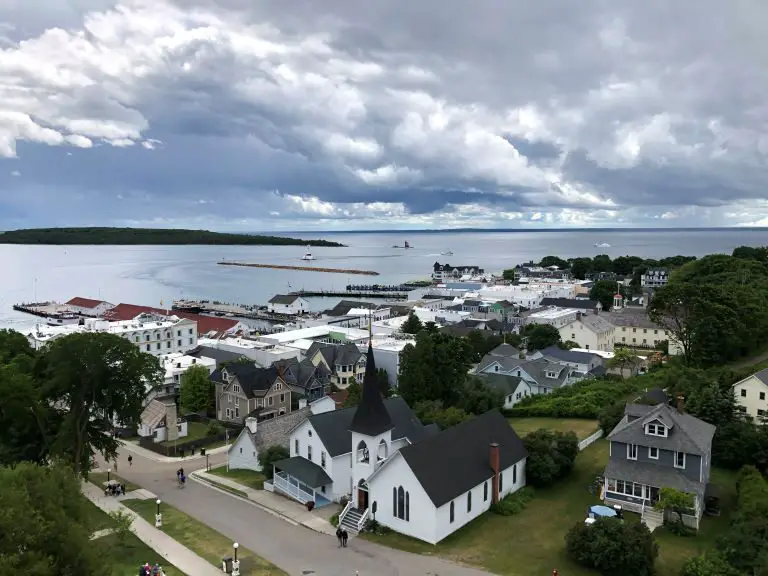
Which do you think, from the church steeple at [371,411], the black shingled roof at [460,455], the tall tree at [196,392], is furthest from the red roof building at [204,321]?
the black shingled roof at [460,455]

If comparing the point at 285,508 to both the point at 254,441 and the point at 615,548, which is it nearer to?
the point at 254,441

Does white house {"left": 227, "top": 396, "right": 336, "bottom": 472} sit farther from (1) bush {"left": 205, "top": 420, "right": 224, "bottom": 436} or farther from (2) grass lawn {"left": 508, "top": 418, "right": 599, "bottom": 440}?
(2) grass lawn {"left": 508, "top": 418, "right": 599, "bottom": 440}

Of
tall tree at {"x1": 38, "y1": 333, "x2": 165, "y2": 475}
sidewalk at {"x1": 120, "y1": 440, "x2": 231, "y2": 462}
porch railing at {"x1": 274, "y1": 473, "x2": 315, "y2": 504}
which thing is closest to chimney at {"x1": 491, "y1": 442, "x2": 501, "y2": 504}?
porch railing at {"x1": 274, "y1": 473, "x2": 315, "y2": 504}

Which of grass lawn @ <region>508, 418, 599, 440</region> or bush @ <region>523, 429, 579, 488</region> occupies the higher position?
bush @ <region>523, 429, 579, 488</region>

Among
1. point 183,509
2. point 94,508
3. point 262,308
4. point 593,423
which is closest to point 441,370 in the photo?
point 593,423

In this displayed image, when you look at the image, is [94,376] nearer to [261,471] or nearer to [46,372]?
[46,372]
